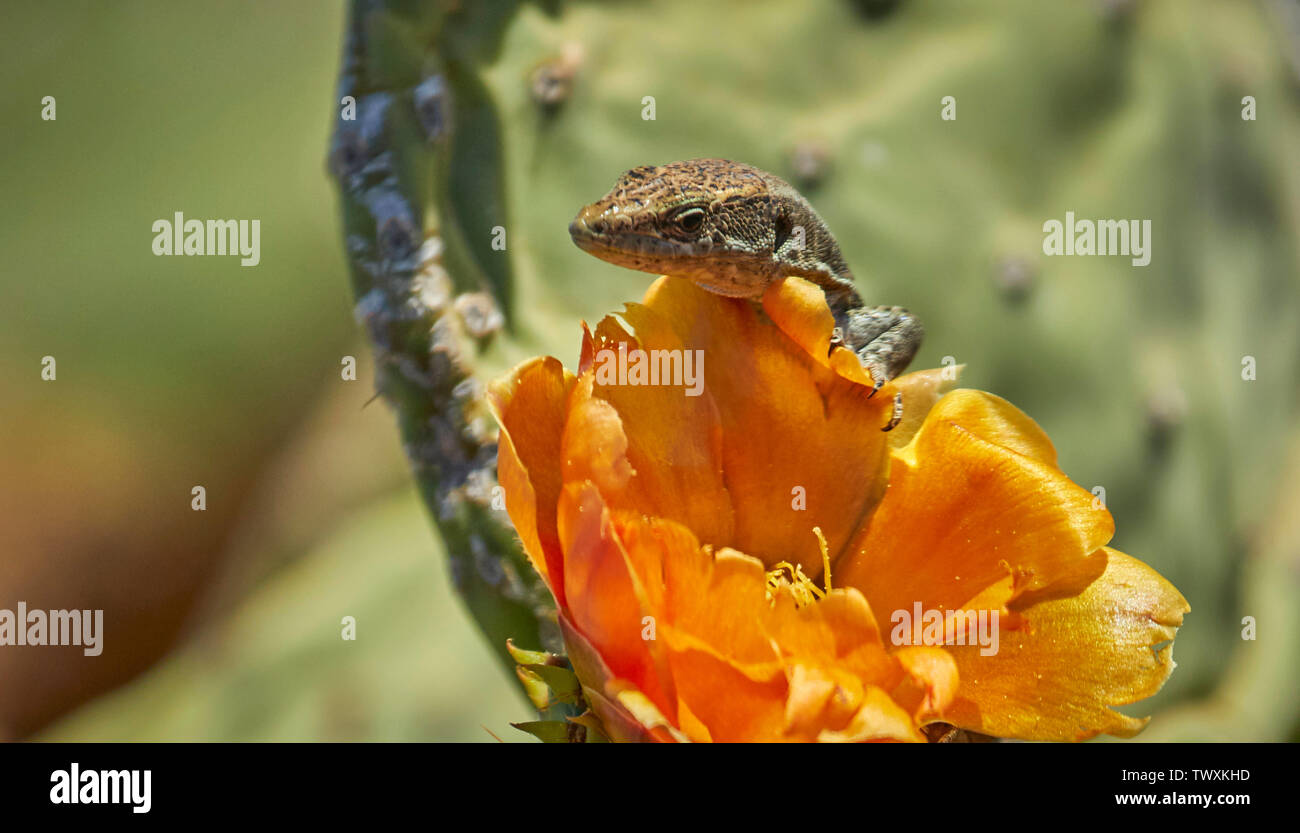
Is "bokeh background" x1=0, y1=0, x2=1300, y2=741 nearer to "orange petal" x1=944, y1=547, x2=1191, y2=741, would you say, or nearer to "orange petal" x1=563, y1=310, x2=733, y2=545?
"orange petal" x1=563, y1=310, x2=733, y2=545

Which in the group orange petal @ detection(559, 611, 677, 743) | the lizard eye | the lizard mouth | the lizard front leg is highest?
the lizard eye

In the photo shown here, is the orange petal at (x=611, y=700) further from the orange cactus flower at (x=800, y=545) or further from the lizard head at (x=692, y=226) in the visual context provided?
the lizard head at (x=692, y=226)

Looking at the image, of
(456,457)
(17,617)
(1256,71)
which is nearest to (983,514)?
(456,457)

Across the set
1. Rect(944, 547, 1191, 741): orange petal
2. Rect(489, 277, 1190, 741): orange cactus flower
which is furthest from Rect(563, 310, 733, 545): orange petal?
Rect(944, 547, 1191, 741): orange petal

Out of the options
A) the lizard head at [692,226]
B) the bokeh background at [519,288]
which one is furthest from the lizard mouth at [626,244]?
the bokeh background at [519,288]

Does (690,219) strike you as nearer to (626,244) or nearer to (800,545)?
(626,244)

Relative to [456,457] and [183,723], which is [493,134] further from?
[183,723]

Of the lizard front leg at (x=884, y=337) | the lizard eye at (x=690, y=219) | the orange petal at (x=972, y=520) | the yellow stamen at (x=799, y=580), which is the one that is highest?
the lizard eye at (x=690, y=219)
